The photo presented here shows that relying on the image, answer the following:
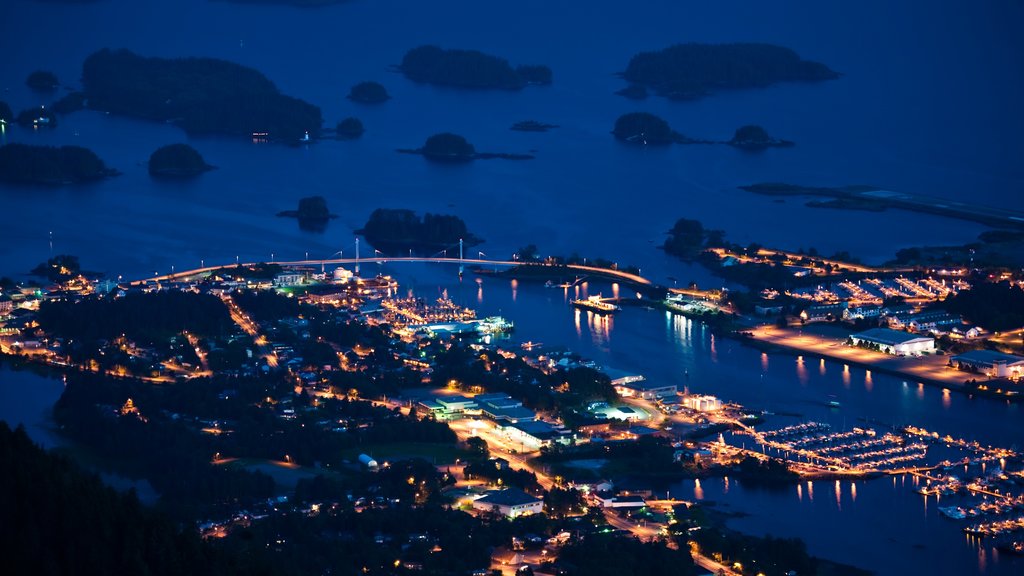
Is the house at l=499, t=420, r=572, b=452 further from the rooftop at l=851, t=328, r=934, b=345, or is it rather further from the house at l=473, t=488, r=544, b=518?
the rooftop at l=851, t=328, r=934, b=345

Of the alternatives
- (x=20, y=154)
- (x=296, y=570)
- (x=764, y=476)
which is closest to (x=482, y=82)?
(x=20, y=154)

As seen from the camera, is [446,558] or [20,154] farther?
[20,154]

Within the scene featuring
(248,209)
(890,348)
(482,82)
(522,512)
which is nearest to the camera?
(522,512)

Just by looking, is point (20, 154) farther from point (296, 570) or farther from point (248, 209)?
point (296, 570)

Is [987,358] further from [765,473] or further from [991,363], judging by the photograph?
[765,473]

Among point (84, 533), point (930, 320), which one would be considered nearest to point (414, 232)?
point (930, 320)

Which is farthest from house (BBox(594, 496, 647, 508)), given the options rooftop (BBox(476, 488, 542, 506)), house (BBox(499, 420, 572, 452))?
house (BBox(499, 420, 572, 452))
